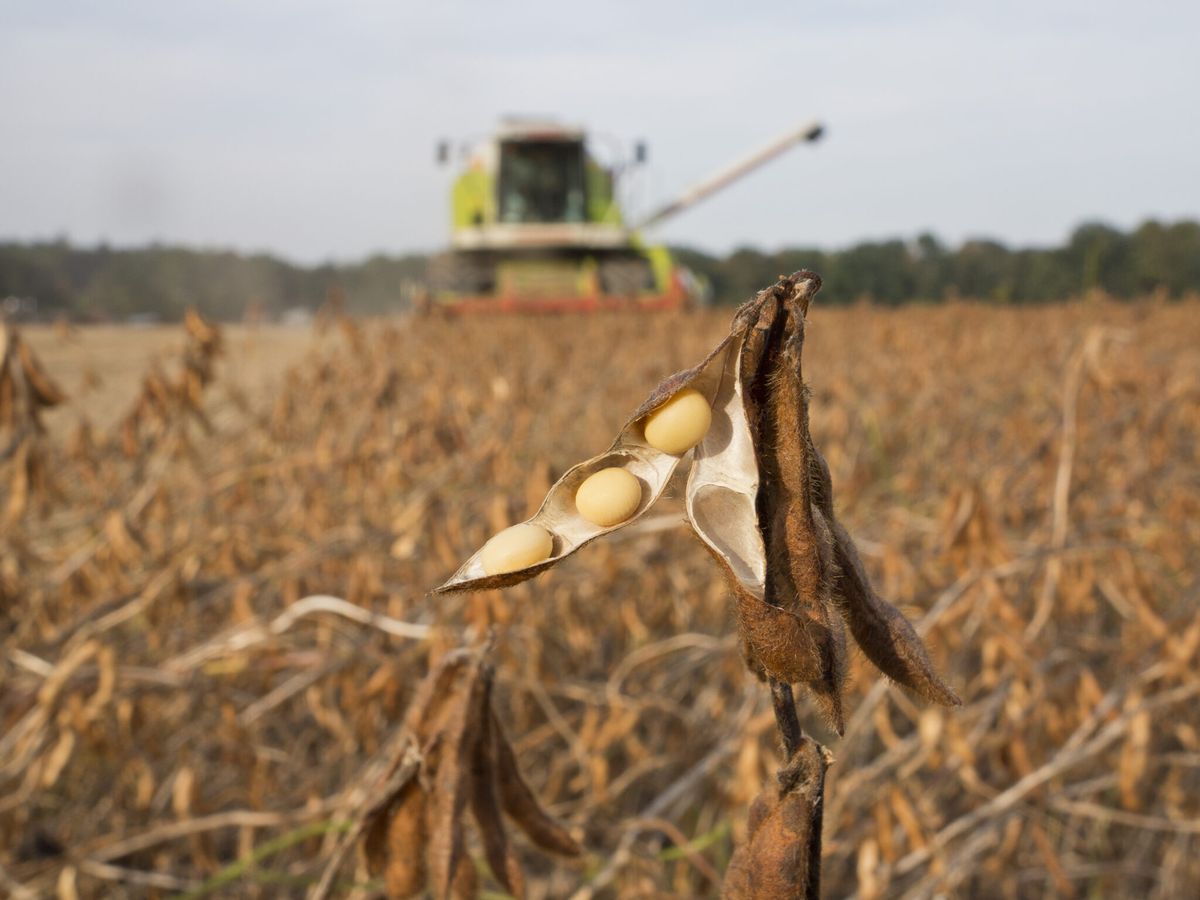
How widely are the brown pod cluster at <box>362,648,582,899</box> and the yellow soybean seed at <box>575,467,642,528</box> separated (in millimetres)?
363

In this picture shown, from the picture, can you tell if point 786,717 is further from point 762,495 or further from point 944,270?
point 944,270

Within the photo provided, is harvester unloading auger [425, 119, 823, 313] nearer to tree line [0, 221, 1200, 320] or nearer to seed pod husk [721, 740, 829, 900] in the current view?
tree line [0, 221, 1200, 320]

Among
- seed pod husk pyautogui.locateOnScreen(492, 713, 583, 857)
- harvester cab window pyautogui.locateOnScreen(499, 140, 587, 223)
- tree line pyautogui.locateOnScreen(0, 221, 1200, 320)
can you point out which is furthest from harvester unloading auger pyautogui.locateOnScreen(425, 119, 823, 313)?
seed pod husk pyautogui.locateOnScreen(492, 713, 583, 857)

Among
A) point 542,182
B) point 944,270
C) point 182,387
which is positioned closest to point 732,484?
point 182,387

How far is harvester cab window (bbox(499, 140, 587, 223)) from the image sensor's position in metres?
13.1

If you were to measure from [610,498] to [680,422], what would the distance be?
44 millimetres

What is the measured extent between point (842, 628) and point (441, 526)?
1.95 metres

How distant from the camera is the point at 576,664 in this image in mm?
2527

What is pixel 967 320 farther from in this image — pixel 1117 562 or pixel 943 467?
pixel 1117 562

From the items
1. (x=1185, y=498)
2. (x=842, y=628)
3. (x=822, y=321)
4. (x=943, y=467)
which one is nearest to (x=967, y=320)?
(x=822, y=321)

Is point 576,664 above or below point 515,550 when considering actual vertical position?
below

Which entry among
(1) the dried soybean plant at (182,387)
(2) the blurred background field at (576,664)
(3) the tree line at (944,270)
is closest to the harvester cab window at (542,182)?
(3) the tree line at (944,270)

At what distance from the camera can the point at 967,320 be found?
862cm

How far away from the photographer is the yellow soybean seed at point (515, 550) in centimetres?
43
